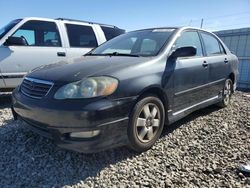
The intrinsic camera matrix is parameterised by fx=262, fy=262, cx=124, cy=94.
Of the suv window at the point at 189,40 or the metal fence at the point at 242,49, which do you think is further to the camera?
the metal fence at the point at 242,49

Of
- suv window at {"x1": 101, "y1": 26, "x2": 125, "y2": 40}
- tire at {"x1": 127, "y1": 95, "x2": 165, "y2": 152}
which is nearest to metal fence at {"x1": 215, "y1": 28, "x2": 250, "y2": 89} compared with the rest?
suv window at {"x1": 101, "y1": 26, "x2": 125, "y2": 40}

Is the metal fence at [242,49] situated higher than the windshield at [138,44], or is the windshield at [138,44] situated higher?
the windshield at [138,44]

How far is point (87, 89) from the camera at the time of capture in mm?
2717

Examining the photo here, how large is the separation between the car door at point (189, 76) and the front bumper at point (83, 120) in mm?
1058

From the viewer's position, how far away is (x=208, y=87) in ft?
14.7

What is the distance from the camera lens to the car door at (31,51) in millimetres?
5219

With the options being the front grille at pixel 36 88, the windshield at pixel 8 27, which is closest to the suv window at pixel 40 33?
the windshield at pixel 8 27

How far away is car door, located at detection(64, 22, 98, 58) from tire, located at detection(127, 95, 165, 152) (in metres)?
3.24

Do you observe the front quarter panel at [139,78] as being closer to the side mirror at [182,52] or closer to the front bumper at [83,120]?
the front bumper at [83,120]

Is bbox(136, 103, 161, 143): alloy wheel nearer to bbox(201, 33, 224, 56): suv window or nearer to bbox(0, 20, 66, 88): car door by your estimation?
bbox(201, 33, 224, 56): suv window

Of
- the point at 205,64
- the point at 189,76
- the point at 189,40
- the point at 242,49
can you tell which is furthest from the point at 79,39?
the point at 242,49

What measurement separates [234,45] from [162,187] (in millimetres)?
9516

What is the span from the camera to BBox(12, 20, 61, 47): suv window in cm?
555

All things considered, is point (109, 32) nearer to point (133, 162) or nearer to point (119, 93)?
point (119, 93)
